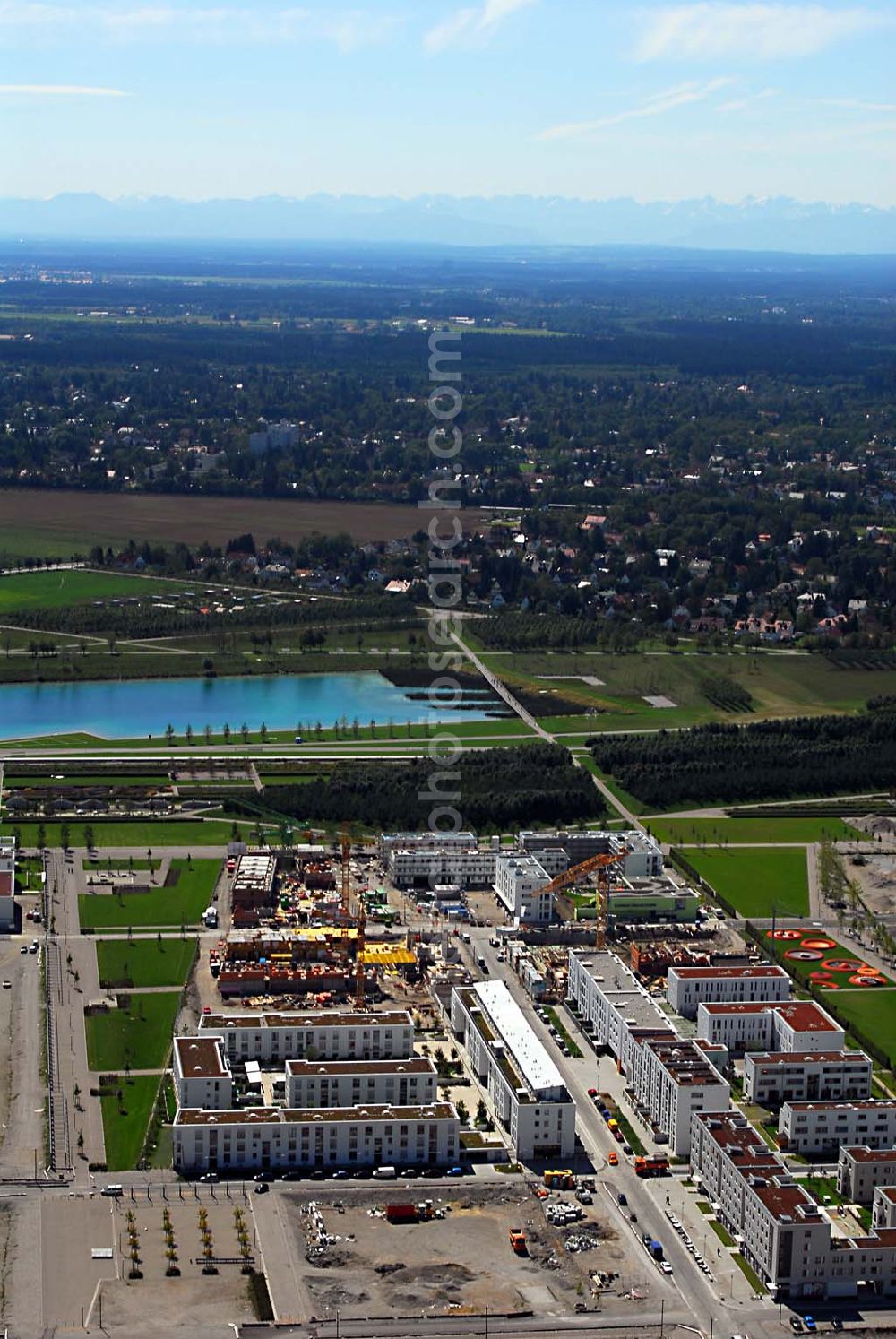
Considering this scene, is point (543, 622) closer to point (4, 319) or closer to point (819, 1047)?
point (819, 1047)

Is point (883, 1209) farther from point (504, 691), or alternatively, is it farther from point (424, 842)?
point (504, 691)

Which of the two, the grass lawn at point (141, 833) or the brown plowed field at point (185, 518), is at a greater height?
the brown plowed field at point (185, 518)

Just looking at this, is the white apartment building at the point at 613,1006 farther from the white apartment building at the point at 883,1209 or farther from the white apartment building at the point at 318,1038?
the white apartment building at the point at 883,1209

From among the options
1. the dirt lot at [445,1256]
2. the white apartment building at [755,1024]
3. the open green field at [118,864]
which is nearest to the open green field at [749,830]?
the open green field at [118,864]

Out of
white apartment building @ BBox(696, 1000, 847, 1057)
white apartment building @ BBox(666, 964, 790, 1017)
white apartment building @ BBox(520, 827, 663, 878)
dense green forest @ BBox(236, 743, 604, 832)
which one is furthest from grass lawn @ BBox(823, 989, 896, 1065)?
dense green forest @ BBox(236, 743, 604, 832)

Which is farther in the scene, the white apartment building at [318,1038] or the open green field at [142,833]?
the open green field at [142,833]

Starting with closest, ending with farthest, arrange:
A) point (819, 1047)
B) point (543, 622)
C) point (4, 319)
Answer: point (819, 1047), point (543, 622), point (4, 319)

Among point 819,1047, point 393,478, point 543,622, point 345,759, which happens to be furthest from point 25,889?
point 393,478
